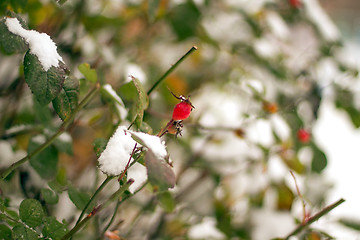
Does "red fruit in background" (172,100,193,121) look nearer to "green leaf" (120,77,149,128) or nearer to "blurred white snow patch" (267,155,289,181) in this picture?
"green leaf" (120,77,149,128)

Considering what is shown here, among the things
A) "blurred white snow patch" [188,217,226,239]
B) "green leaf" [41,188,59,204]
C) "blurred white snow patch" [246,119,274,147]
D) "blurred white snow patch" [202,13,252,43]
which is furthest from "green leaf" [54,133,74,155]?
"blurred white snow patch" [202,13,252,43]

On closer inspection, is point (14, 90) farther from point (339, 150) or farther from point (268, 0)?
point (339, 150)

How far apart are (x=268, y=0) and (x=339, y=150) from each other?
61.9 inches

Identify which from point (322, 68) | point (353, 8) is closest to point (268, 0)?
point (322, 68)

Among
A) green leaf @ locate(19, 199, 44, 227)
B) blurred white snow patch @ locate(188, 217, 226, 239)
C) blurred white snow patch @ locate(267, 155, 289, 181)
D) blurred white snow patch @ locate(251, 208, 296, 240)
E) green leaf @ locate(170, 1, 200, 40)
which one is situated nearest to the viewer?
green leaf @ locate(19, 199, 44, 227)

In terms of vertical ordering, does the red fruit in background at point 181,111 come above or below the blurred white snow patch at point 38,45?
below

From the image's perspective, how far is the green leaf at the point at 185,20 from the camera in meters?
1.02

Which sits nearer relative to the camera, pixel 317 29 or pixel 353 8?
pixel 317 29

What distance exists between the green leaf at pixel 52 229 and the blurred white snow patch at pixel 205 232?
389mm

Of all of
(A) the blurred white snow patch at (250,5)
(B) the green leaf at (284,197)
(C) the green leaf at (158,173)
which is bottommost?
(C) the green leaf at (158,173)

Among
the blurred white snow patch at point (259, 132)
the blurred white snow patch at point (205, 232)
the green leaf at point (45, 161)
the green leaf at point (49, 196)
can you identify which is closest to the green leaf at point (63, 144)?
the green leaf at point (45, 161)

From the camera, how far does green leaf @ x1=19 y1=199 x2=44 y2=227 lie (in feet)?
1.48

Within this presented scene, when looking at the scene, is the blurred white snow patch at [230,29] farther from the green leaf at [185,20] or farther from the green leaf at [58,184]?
the green leaf at [58,184]

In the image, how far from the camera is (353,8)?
12.0ft
